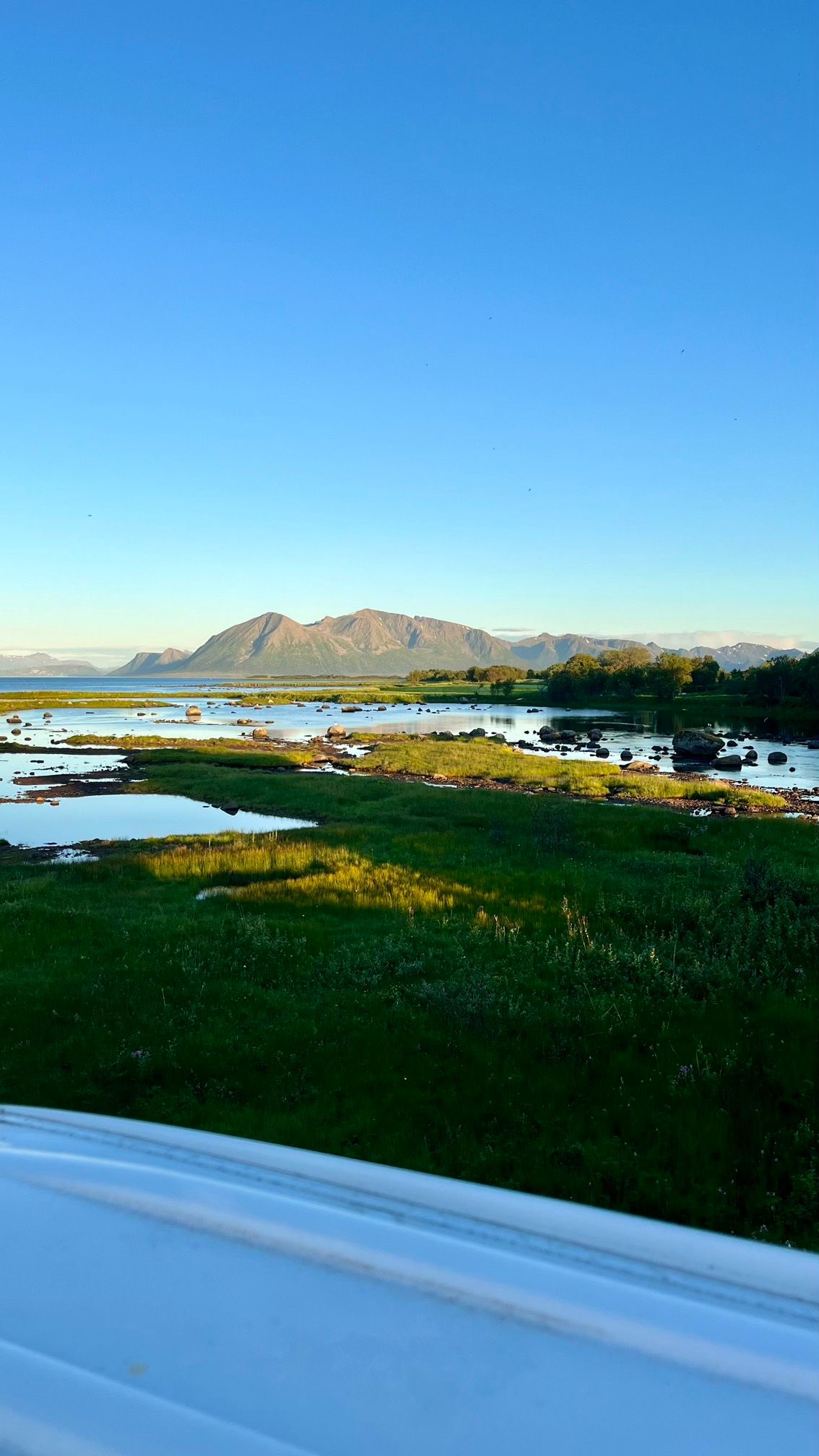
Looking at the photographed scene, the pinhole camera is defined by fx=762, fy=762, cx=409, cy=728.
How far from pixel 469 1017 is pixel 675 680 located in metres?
114

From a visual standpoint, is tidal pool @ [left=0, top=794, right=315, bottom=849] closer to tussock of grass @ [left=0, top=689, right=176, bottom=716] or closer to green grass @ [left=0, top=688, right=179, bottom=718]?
green grass @ [left=0, top=688, right=179, bottom=718]

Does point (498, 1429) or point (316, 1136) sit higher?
point (498, 1429)

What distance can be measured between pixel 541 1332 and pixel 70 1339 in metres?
1.07

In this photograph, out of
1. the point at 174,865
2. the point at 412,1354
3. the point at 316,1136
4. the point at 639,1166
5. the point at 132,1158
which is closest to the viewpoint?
the point at 412,1354

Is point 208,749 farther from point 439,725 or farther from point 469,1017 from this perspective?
point 469,1017

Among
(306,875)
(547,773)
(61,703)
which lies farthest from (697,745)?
(61,703)

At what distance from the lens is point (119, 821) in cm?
2812

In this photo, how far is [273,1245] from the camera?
81.4 inches

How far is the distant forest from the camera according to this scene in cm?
8819

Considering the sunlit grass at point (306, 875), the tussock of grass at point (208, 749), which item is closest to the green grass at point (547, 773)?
the tussock of grass at point (208, 749)

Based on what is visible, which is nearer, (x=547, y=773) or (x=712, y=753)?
(x=547, y=773)

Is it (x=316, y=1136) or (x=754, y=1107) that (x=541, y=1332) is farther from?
(x=754, y=1107)

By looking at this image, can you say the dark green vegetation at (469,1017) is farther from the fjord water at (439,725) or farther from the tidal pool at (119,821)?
the fjord water at (439,725)

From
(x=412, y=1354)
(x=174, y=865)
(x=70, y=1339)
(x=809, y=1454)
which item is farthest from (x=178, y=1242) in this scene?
(x=174, y=865)
